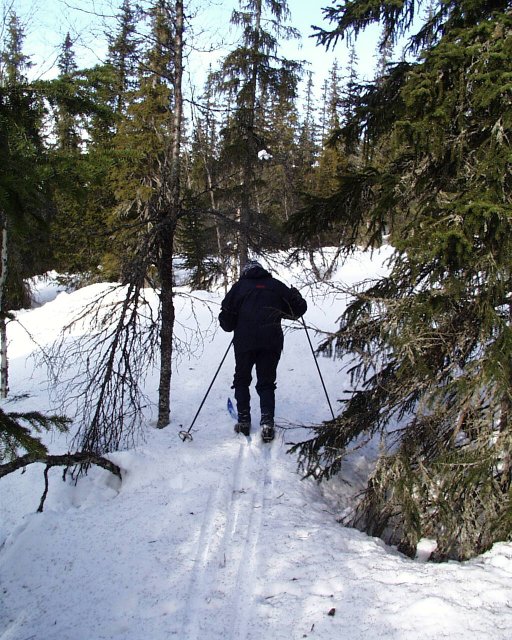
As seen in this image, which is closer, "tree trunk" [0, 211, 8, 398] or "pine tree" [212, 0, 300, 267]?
"tree trunk" [0, 211, 8, 398]

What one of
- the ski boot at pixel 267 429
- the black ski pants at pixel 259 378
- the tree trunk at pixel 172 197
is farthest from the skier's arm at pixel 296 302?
the tree trunk at pixel 172 197

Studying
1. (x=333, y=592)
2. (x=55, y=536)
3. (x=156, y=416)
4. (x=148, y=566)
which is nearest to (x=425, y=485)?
(x=333, y=592)

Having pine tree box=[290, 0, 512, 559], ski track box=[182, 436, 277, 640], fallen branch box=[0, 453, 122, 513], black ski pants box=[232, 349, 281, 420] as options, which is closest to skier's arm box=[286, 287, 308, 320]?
black ski pants box=[232, 349, 281, 420]

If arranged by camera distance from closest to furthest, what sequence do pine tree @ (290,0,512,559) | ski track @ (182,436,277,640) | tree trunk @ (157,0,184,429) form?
ski track @ (182,436,277,640)
pine tree @ (290,0,512,559)
tree trunk @ (157,0,184,429)

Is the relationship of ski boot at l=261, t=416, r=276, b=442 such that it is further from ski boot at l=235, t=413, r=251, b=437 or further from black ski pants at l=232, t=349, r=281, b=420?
ski boot at l=235, t=413, r=251, b=437

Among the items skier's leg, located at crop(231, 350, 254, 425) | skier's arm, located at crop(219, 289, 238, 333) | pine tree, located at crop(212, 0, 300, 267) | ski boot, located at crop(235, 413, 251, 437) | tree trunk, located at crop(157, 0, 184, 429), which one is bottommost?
ski boot, located at crop(235, 413, 251, 437)

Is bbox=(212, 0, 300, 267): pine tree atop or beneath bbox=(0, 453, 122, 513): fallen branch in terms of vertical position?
atop

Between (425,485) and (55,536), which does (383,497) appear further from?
(55,536)

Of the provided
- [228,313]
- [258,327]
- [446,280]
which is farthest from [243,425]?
[446,280]

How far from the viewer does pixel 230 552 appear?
12.2 feet

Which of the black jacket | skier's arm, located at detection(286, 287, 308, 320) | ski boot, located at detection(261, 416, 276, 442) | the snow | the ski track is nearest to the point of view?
the snow

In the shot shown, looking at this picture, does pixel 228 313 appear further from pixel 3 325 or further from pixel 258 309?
pixel 3 325

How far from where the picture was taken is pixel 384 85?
467 cm

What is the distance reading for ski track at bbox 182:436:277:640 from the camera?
120 inches
